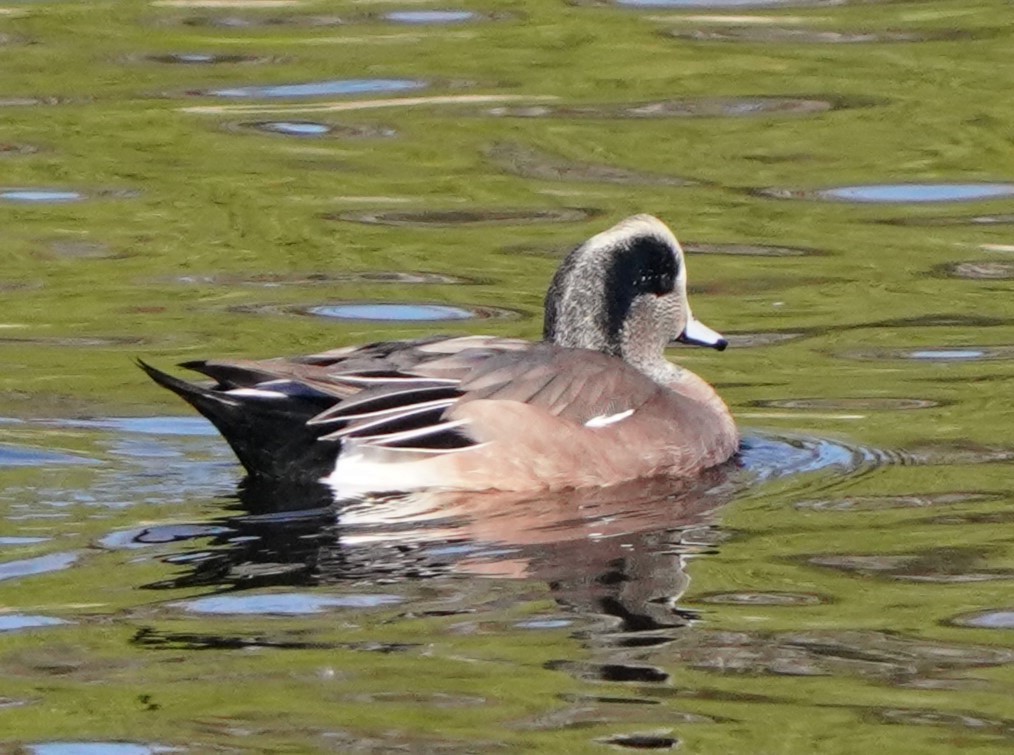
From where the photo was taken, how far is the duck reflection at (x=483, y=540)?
19.2 feet

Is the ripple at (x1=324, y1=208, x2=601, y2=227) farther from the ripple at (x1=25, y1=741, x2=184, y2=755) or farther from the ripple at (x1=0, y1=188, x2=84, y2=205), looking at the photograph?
the ripple at (x1=25, y1=741, x2=184, y2=755)

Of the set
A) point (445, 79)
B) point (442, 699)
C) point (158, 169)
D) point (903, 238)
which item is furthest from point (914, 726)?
point (445, 79)

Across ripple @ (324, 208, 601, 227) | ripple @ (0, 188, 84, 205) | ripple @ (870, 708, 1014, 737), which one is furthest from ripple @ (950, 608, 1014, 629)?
ripple @ (0, 188, 84, 205)

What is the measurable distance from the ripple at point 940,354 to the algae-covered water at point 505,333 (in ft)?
0.07

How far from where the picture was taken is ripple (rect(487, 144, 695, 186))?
442 inches

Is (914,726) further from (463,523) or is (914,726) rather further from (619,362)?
(619,362)

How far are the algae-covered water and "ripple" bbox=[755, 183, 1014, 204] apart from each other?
27 millimetres

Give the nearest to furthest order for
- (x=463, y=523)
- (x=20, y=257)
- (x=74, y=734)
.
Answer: (x=74, y=734), (x=463, y=523), (x=20, y=257)

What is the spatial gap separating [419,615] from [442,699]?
0.59 metres

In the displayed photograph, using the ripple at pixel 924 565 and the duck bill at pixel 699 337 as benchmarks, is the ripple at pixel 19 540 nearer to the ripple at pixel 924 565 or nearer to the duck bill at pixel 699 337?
the ripple at pixel 924 565

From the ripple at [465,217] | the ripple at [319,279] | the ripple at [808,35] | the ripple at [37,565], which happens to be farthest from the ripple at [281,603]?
the ripple at [808,35]

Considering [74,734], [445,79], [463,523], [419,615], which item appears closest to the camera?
[74,734]

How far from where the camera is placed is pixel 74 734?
4773 millimetres

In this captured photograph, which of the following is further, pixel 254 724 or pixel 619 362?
pixel 619 362
